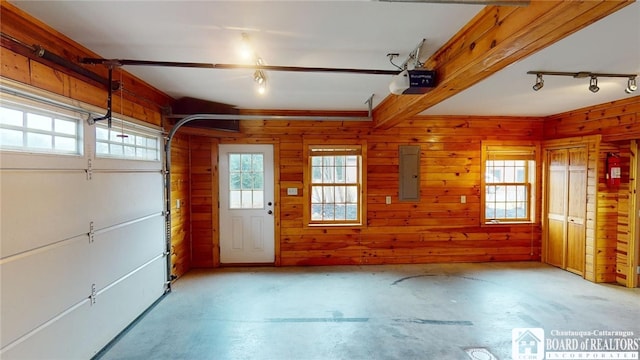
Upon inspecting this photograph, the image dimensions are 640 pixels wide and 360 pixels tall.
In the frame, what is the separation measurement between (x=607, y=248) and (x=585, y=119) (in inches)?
75.1

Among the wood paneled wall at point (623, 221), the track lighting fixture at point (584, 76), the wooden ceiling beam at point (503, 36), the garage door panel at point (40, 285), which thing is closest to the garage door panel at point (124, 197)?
the garage door panel at point (40, 285)

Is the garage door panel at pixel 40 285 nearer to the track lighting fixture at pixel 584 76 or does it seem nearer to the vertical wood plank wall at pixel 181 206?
the vertical wood plank wall at pixel 181 206

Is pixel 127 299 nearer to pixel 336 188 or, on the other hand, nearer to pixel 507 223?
pixel 336 188

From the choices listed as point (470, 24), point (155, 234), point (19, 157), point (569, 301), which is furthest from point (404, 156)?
point (19, 157)

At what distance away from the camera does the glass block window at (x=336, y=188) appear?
5.16m

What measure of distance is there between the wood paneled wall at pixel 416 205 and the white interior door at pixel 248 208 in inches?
9.1

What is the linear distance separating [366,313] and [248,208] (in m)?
2.61

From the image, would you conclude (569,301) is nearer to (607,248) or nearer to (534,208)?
(607,248)

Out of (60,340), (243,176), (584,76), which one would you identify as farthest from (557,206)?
(60,340)

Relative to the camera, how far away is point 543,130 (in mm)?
5289

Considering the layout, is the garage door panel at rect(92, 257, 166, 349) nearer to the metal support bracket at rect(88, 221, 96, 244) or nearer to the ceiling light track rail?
the metal support bracket at rect(88, 221, 96, 244)

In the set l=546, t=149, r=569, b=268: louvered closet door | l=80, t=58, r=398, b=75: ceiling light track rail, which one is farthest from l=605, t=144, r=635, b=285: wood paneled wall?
l=80, t=58, r=398, b=75: ceiling light track rail

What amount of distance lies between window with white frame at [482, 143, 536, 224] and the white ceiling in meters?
1.90

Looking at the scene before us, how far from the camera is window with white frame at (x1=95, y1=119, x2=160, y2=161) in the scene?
2762 millimetres
